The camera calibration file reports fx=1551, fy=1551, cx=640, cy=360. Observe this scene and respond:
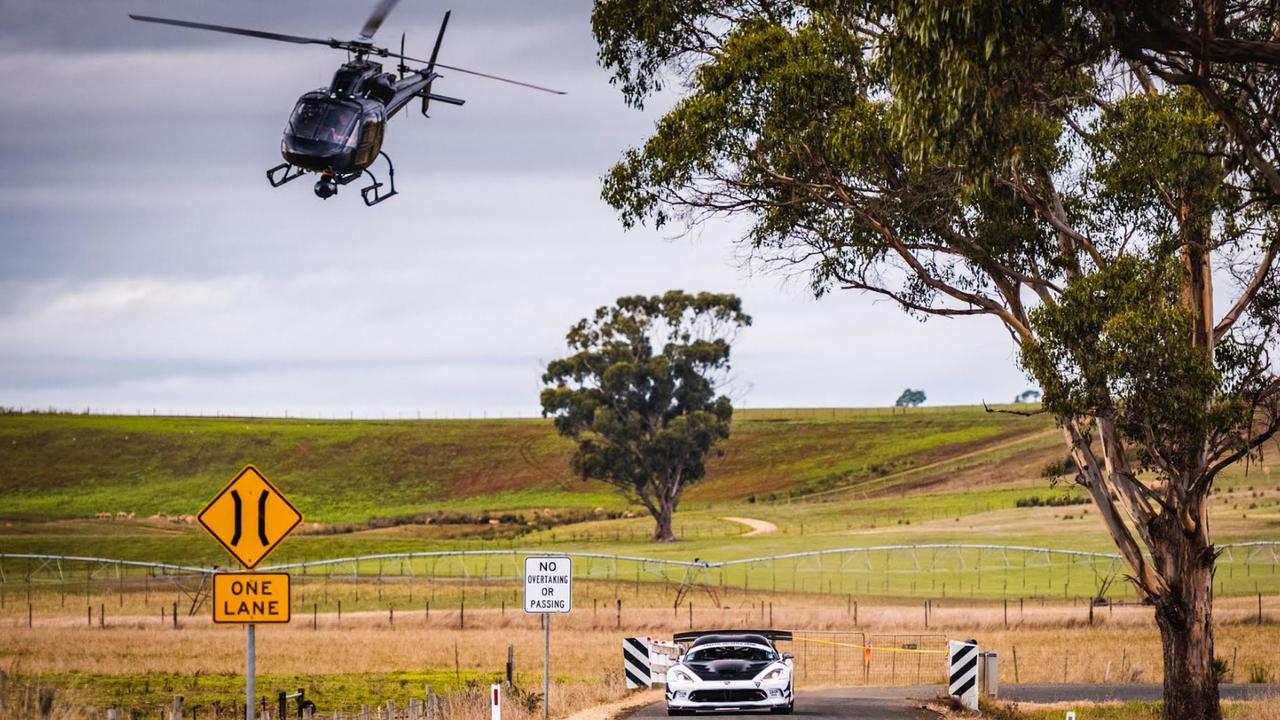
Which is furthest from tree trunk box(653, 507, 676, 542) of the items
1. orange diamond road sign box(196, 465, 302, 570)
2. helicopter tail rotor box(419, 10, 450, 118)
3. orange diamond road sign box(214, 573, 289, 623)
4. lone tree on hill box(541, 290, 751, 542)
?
orange diamond road sign box(214, 573, 289, 623)

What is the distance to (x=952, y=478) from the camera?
127m

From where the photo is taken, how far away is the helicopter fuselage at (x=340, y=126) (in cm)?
3447

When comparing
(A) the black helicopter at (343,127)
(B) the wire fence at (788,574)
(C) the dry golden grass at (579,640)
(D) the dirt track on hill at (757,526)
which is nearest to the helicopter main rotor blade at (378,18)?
(A) the black helicopter at (343,127)

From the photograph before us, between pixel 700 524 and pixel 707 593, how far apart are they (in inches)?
1752

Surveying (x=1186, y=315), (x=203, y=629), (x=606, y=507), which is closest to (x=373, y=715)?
(x=1186, y=315)

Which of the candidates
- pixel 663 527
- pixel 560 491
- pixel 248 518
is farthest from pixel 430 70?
pixel 560 491

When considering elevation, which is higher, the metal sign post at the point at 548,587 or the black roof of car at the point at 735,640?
the metal sign post at the point at 548,587

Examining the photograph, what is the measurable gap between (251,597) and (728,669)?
10417 mm

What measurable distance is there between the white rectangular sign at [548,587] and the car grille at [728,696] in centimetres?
278

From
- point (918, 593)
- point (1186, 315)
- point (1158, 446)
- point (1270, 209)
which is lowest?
point (918, 593)

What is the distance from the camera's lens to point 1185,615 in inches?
Answer: 1006

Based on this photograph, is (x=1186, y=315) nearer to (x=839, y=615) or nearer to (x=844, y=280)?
(x=844, y=280)

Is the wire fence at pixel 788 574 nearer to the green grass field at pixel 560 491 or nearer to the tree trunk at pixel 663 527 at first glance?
the green grass field at pixel 560 491

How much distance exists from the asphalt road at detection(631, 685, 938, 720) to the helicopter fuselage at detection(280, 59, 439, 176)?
47.1ft
